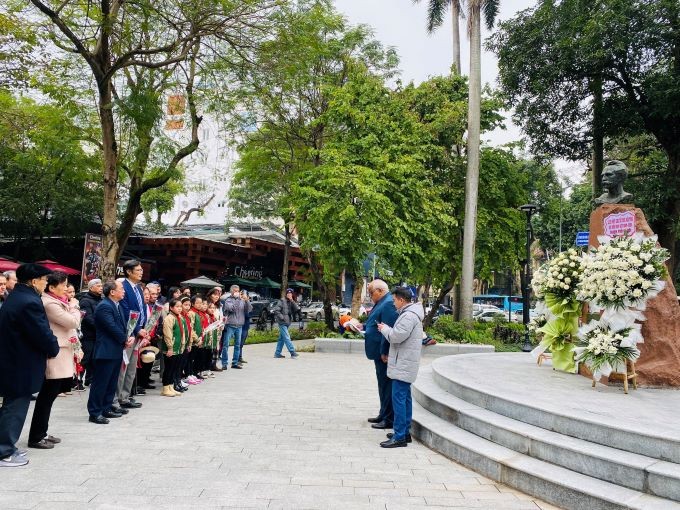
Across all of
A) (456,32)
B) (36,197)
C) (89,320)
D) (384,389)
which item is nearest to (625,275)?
(384,389)

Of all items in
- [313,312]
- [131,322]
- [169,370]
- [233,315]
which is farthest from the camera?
[313,312]

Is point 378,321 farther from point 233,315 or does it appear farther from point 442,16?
point 442,16

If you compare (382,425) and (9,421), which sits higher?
(9,421)

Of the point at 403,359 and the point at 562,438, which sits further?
the point at 403,359

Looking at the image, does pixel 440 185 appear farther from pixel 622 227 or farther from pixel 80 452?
pixel 80 452

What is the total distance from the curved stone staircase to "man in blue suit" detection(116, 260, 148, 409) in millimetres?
4142

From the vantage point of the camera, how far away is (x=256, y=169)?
2411cm

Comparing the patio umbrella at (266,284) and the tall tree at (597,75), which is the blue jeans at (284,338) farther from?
the patio umbrella at (266,284)

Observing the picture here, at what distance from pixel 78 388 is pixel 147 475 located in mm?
5544

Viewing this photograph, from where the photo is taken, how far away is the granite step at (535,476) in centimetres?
414

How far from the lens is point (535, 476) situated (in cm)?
473

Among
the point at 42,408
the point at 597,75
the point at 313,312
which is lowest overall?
the point at 313,312

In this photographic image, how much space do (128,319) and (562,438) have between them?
18.6ft

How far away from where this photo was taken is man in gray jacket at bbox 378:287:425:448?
607cm
